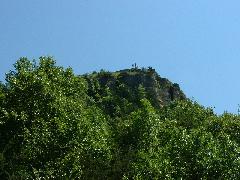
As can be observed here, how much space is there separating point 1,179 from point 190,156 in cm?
2099

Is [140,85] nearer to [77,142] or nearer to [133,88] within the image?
[133,88]

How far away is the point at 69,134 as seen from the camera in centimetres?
5912

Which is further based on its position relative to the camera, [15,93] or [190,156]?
[15,93]

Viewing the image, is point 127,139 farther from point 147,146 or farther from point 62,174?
point 62,174

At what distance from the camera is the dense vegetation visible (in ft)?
174

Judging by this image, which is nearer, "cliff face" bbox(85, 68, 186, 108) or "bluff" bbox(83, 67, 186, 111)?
"bluff" bbox(83, 67, 186, 111)

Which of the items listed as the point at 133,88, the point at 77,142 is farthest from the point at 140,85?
the point at 77,142

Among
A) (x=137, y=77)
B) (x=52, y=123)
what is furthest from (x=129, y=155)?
(x=137, y=77)

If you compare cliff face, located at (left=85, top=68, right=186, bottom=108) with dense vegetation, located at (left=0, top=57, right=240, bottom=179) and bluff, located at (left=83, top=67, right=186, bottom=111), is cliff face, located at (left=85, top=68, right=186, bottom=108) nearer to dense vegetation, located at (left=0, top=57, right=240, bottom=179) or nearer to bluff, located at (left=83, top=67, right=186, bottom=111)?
bluff, located at (left=83, top=67, right=186, bottom=111)

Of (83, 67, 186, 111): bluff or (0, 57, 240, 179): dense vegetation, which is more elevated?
(83, 67, 186, 111): bluff

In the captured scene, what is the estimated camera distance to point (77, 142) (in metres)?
58.6

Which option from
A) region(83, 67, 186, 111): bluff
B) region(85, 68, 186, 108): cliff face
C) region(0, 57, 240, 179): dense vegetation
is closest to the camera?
region(0, 57, 240, 179): dense vegetation

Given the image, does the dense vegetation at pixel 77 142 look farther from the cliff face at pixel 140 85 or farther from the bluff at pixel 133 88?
the cliff face at pixel 140 85

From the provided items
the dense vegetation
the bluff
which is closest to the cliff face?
the bluff
